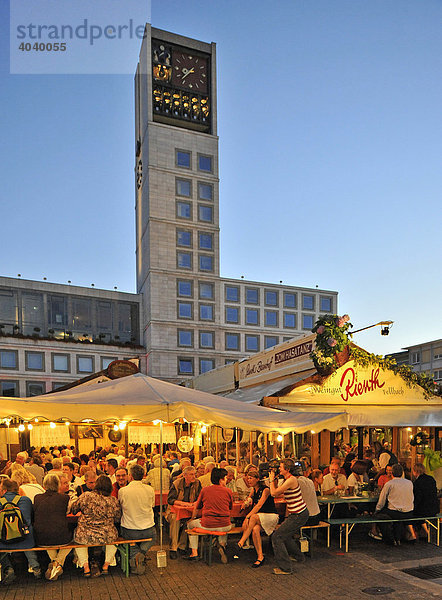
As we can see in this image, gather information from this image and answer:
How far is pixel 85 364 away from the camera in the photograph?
1884 inches

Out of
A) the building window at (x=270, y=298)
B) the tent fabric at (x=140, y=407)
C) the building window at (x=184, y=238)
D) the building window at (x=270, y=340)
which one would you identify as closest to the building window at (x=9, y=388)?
the building window at (x=184, y=238)

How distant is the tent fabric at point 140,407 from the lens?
8664mm

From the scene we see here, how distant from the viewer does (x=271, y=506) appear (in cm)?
848

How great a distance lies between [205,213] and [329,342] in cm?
3946

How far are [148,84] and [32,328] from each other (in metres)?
26.4

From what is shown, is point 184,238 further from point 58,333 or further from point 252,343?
point 58,333

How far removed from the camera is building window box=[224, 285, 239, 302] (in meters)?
54.8

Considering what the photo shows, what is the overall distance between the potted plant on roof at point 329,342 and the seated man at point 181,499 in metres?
6.61

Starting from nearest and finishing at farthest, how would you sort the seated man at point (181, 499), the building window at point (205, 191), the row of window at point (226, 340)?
the seated man at point (181, 499) < the row of window at point (226, 340) < the building window at point (205, 191)

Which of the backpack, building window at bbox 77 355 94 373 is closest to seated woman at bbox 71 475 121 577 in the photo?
the backpack

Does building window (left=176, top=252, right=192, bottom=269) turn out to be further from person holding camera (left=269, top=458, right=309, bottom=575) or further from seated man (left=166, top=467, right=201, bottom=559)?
person holding camera (left=269, top=458, right=309, bottom=575)

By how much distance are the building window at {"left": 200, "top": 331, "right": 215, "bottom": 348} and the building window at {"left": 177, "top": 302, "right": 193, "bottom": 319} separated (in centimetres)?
224

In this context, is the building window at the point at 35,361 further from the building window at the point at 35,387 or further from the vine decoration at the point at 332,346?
the vine decoration at the point at 332,346

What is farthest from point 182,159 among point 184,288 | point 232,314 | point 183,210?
point 232,314
